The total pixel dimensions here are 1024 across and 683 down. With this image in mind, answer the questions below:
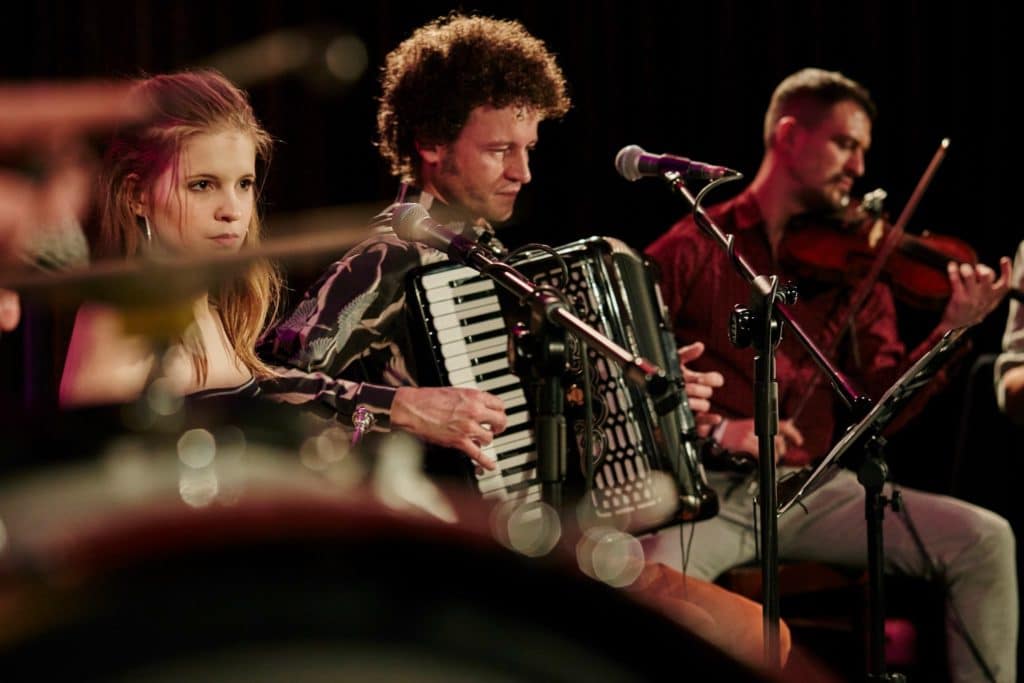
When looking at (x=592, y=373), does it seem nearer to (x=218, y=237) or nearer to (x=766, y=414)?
(x=766, y=414)

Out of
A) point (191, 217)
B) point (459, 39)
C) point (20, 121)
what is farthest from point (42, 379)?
point (20, 121)

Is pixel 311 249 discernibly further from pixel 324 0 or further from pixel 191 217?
pixel 324 0

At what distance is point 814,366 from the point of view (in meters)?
3.44

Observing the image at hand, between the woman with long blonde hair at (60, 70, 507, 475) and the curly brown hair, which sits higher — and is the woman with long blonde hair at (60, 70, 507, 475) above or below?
below

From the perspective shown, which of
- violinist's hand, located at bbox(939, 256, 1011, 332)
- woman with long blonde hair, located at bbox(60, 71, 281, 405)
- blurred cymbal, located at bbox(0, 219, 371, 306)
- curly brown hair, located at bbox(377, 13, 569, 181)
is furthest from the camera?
violinist's hand, located at bbox(939, 256, 1011, 332)

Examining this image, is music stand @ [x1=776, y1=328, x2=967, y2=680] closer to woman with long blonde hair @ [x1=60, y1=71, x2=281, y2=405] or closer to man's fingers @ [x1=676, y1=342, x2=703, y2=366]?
man's fingers @ [x1=676, y1=342, x2=703, y2=366]

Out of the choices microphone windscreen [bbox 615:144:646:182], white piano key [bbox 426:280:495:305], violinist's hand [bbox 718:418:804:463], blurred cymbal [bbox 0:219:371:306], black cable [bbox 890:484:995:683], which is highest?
blurred cymbal [bbox 0:219:371:306]

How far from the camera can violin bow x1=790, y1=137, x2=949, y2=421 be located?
3420mm

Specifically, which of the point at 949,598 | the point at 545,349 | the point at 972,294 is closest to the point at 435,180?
the point at 545,349

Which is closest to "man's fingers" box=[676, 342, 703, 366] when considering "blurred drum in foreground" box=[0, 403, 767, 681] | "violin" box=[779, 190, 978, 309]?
"violin" box=[779, 190, 978, 309]

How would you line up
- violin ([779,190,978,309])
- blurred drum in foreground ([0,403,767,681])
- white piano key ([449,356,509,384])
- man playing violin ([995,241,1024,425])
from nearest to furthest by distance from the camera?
blurred drum in foreground ([0,403,767,681])
white piano key ([449,356,509,384])
man playing violin ([995,241,1024,425])
violin ([779,190,978,309])

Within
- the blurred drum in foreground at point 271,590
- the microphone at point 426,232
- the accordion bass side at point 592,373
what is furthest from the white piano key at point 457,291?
the blurred drum in foreground at point 271,590

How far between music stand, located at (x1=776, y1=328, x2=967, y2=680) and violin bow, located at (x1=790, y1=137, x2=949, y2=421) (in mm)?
1082

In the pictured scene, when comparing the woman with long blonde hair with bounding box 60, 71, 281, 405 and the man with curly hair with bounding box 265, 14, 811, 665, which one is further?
the man with curly hair with bounding box 265, 14, 811, 665
